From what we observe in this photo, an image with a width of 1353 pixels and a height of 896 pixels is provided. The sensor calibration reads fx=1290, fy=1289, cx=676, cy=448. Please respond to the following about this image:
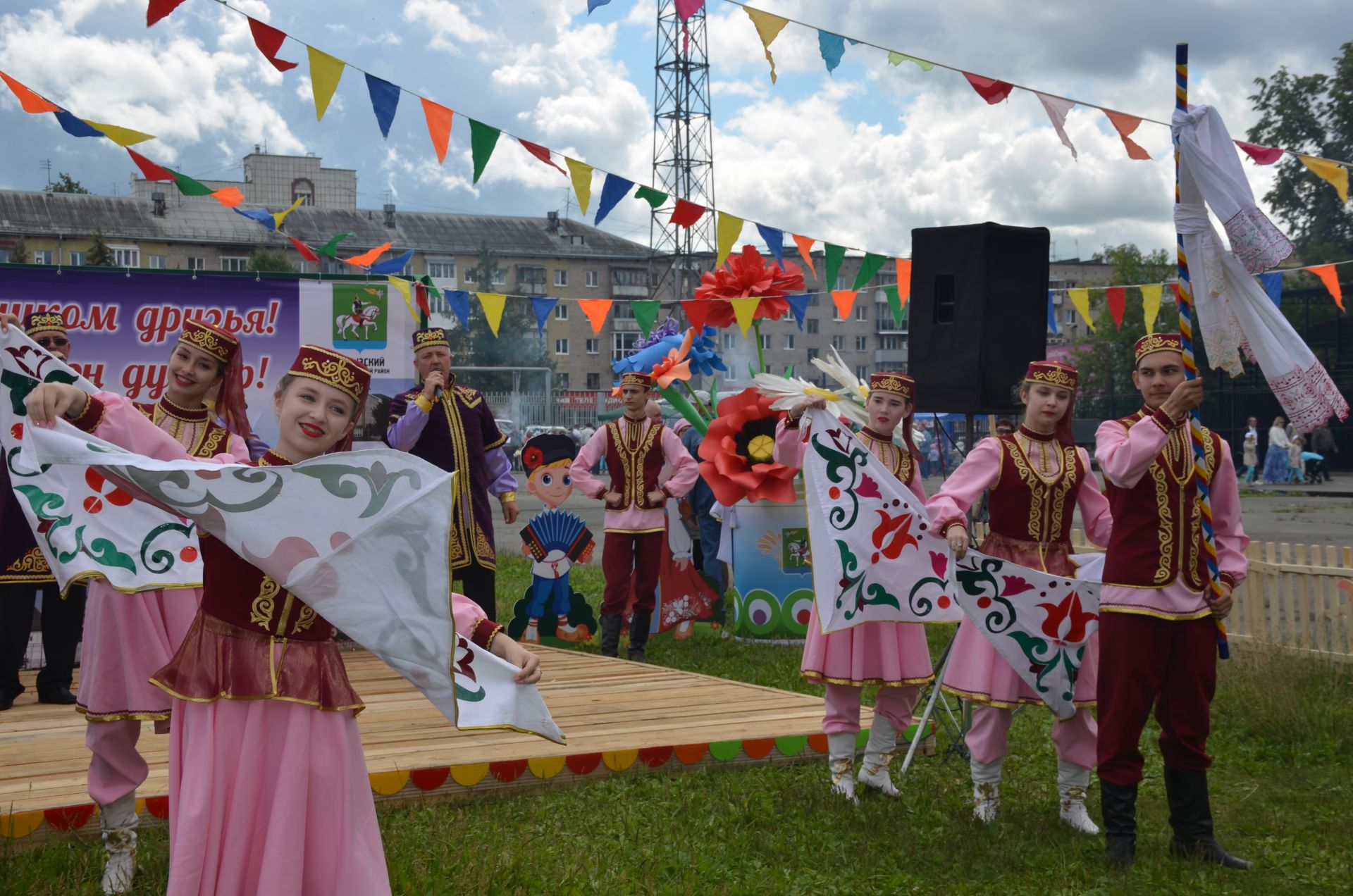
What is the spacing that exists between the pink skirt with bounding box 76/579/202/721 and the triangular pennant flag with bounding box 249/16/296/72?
3836mm

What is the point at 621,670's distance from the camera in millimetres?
8023

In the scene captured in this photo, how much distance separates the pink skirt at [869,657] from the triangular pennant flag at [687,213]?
4.31 metres

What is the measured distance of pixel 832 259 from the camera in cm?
1040

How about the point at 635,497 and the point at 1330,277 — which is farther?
the point at 1330,277

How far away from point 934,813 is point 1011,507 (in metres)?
1.36

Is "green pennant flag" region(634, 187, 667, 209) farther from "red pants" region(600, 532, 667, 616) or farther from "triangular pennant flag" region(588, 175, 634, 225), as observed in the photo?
"red pants" region(600, 532, 667, 616)

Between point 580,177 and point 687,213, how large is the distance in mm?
1180

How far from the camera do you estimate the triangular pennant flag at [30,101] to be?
7410 mm

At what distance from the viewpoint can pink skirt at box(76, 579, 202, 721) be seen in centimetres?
427

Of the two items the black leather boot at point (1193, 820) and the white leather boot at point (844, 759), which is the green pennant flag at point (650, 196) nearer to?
the white leather boot at point (844, 759)

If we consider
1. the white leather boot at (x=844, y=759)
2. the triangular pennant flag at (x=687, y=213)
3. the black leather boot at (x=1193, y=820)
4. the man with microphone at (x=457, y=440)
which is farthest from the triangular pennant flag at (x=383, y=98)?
the black leather boot at (x=1193, y=820)

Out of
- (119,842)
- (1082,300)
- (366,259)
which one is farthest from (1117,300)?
(119,842)

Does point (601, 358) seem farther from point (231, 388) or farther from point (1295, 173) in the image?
point (231, 388)

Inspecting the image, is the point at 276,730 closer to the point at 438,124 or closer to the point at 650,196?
the point at 438,124
